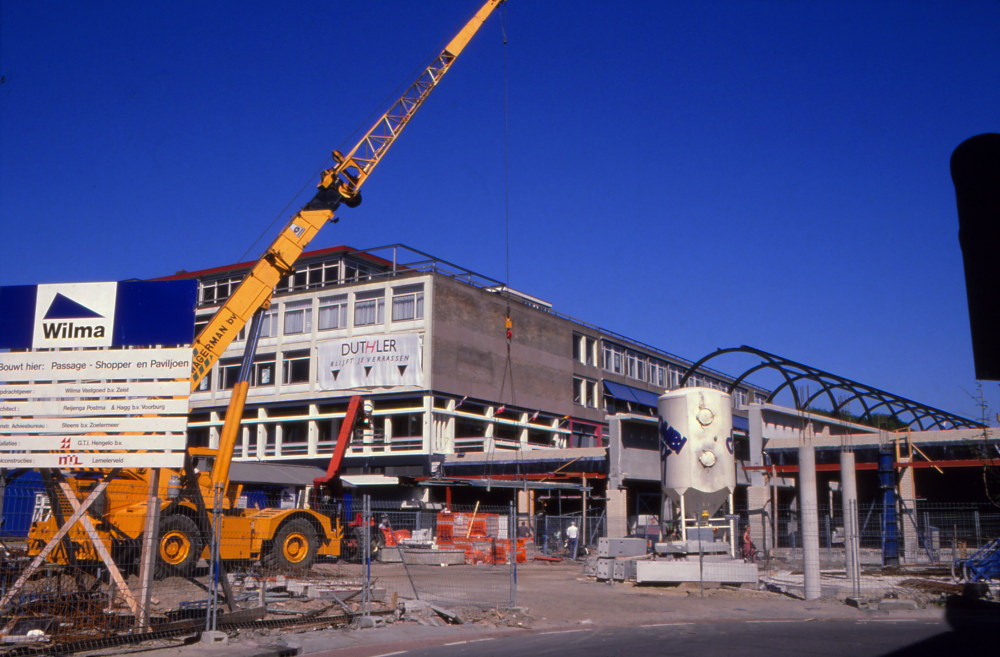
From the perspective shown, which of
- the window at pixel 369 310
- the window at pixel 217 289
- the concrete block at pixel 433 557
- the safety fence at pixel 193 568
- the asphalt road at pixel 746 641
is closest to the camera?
the asphalt road at pixel 746 641

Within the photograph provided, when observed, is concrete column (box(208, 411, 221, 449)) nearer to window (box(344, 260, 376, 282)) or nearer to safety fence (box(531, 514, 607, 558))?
window (box(344, 260, 376, 282))

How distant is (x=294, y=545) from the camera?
76.6 feet

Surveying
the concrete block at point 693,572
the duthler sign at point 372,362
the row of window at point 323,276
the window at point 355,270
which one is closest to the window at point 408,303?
the duthler sign at point 372,362

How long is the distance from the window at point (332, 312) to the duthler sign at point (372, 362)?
1.22 meters

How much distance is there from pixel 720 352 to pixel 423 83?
16639 mm

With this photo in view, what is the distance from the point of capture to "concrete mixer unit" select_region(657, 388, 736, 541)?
25.7m

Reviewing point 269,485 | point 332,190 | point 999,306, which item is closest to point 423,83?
point 332,190

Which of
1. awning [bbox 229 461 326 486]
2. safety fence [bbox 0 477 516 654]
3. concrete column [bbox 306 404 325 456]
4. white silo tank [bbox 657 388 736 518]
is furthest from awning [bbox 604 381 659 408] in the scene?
white silo tank [bbox 657 388 736 518]

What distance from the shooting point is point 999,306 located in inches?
91.4

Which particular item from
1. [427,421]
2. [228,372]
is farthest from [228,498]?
[228,372]

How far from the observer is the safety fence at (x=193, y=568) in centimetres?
1191

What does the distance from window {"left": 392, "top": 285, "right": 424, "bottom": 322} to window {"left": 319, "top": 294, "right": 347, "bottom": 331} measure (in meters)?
3.96

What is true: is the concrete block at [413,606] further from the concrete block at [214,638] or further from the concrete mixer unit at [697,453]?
the concrete mixer unit at [697,453]

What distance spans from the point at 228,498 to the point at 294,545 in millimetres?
2262
